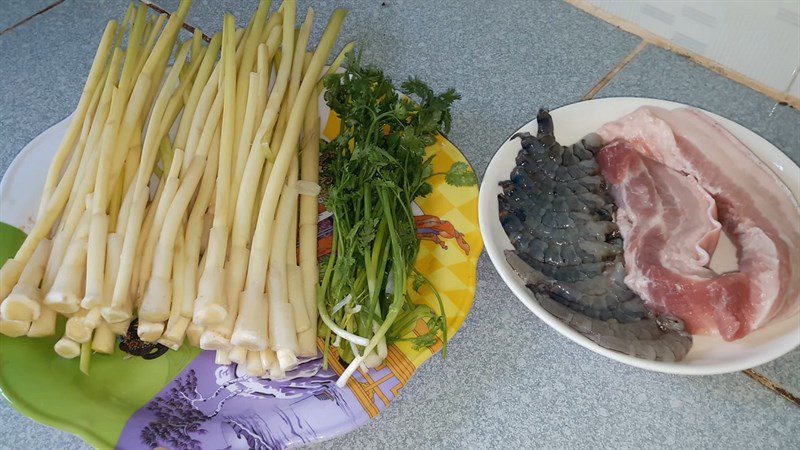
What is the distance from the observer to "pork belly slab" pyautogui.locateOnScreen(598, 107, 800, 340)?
0.85 meters

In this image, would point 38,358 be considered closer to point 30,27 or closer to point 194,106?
point 194,106

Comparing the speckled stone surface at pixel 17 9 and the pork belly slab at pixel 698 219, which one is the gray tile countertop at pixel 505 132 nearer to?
the speckled stone surface at pixel 17 9

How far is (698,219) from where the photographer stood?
92cm

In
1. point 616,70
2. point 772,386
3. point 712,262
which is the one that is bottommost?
point 772,386

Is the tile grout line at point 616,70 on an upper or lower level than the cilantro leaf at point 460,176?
upper

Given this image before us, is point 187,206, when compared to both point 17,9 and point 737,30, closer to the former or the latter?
point 17,9

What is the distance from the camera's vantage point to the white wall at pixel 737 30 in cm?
128

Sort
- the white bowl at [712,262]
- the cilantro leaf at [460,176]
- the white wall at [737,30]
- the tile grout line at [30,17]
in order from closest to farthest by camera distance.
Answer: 1. the white bowl at [712,262]
2. the cilantro leaf at [460,176]
3. the white wall at [737,30]
4. the tile grout line at [30,17]

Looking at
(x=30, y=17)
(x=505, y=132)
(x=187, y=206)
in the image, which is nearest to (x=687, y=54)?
(x=505, y=132)

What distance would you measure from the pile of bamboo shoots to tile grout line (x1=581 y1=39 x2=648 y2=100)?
0.55m

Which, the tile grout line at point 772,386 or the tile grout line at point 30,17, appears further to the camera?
the tile grout line at point 30,17

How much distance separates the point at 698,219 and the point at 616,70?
53cm

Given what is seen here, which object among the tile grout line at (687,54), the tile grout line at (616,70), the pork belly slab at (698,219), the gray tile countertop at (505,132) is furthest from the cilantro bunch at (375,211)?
the tile grout line at (687,54)

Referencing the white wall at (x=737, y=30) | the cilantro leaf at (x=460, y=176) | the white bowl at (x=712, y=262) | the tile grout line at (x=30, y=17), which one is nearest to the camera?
the white bowl at (x=712, y=262)
